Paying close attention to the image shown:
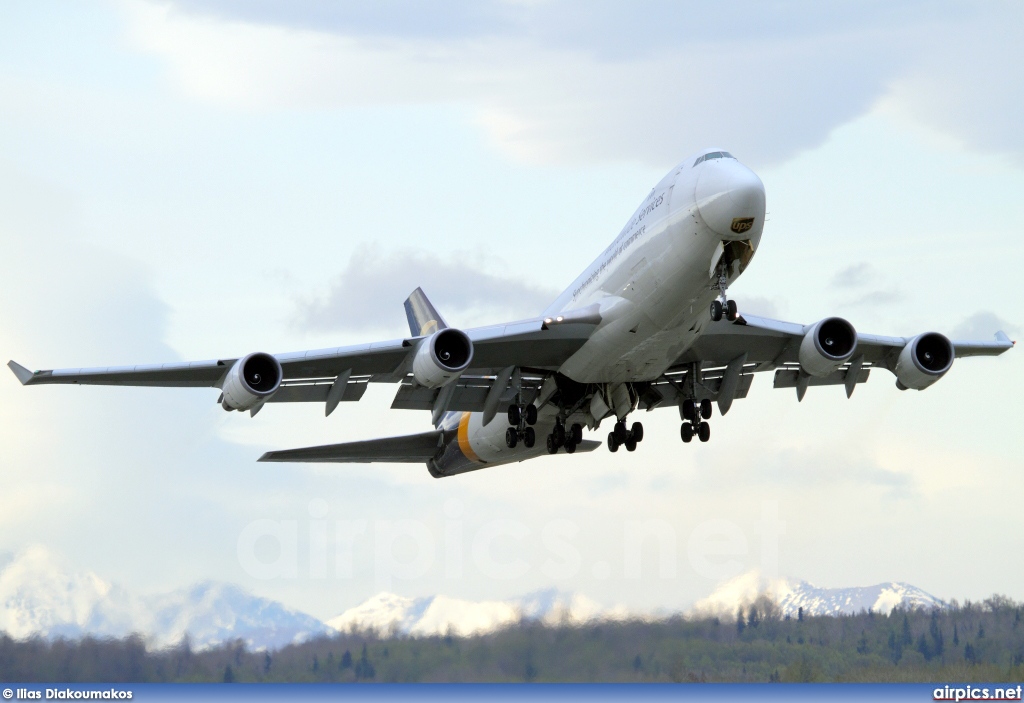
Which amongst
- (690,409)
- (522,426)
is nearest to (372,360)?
(522,426)

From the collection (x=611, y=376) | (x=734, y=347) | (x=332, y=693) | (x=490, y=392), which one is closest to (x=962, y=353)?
(x=734, y=347)

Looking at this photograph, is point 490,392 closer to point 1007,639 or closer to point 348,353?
point 348,353

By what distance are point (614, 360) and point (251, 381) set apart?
7.73m

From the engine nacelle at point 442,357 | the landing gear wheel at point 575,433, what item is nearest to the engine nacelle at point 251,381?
the engine nacelle at point 442,357

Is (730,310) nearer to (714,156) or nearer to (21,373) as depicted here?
(714,156)

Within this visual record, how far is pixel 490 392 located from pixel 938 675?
20263 mm

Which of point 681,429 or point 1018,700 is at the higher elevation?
point 681,429

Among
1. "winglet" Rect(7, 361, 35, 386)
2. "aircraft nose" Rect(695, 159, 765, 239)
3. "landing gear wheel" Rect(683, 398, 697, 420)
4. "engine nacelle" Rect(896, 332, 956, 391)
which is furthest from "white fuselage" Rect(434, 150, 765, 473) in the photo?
"winglet" Rect(7, 361, 35, 386)

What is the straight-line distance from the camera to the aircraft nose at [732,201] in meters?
24.6

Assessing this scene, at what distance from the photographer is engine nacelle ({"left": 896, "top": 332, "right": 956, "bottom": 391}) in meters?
30.7

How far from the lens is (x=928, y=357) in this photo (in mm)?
30844

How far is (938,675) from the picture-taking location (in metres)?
42.8

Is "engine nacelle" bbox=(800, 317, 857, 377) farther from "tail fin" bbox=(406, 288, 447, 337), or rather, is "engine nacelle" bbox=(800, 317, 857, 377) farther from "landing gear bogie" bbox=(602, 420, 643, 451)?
"tail fin" bbox=(406, 288, 447, 337)

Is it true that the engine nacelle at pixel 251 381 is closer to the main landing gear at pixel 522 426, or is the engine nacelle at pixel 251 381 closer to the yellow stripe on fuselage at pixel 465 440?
the main landing gear at pixel 522 426
